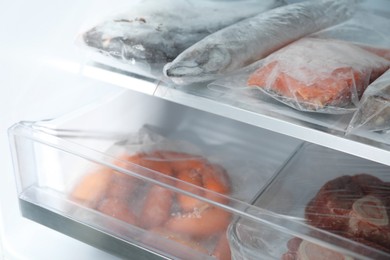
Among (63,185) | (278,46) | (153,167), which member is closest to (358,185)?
(278,46)

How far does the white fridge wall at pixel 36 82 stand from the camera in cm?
88

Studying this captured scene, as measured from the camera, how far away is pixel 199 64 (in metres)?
0.82

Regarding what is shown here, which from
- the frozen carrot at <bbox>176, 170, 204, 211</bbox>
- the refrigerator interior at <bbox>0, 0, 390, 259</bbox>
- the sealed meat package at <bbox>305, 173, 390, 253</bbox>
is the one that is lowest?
the frozen carrot at <bbox>176, 170, 204, 211</bbox>

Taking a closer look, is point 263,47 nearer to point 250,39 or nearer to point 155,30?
point 250,39

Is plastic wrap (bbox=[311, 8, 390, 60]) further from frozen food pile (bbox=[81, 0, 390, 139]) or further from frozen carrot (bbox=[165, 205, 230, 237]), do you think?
frozen carrot (bbox=[165, 205, 230, 237])

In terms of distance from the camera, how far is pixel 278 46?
0.90 m

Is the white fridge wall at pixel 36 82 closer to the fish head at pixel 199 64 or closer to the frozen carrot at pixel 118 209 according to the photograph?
the frozen carrot at pixel 118 209

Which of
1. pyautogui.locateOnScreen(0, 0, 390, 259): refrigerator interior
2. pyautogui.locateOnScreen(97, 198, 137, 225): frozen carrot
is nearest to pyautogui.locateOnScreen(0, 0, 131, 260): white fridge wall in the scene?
pyautogui.locateOnScreen(0, 0, 390, 259): refrigerator interior

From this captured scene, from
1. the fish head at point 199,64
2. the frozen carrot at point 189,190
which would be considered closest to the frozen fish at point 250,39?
the fish head at point 199,64

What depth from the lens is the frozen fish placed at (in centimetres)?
82

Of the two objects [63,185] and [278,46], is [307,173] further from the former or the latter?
[63,185]

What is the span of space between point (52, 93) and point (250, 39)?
1.25 ft

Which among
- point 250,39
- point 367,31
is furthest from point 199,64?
point 367,31

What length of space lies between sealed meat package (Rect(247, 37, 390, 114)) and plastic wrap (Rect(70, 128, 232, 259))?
187 mm
